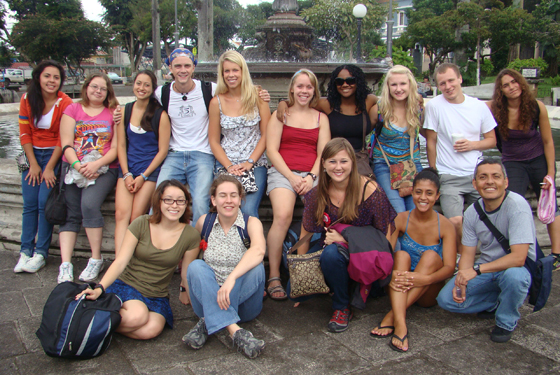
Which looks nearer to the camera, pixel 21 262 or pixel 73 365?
pixel 73 365

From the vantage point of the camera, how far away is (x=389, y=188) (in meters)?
4.09

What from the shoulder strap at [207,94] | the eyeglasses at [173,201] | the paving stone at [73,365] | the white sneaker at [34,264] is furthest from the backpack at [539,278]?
the white sneaker at [34,264]

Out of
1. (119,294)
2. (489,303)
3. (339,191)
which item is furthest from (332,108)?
(119,294)

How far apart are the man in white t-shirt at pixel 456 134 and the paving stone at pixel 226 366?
2.21 metres

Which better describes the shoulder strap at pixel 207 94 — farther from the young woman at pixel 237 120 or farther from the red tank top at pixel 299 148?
the red tank top at pixel 299 148

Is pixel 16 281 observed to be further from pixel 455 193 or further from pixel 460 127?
pixel 460 127

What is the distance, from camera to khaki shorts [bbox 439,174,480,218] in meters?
4.02

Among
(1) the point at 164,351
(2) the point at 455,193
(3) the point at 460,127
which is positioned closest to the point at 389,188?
(2) the point at 455,193

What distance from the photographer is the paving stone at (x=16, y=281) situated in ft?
12.7

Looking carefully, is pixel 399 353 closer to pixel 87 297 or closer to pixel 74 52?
pixel 87 297

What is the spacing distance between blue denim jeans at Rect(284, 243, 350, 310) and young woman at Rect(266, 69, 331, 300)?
661 mm

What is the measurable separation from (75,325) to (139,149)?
187cm

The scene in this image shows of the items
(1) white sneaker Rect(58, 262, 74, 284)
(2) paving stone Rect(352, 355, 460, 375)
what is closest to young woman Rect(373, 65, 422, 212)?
(2) paving stone Rect(352, 355, 460, 375)

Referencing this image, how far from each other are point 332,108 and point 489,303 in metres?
2.14
